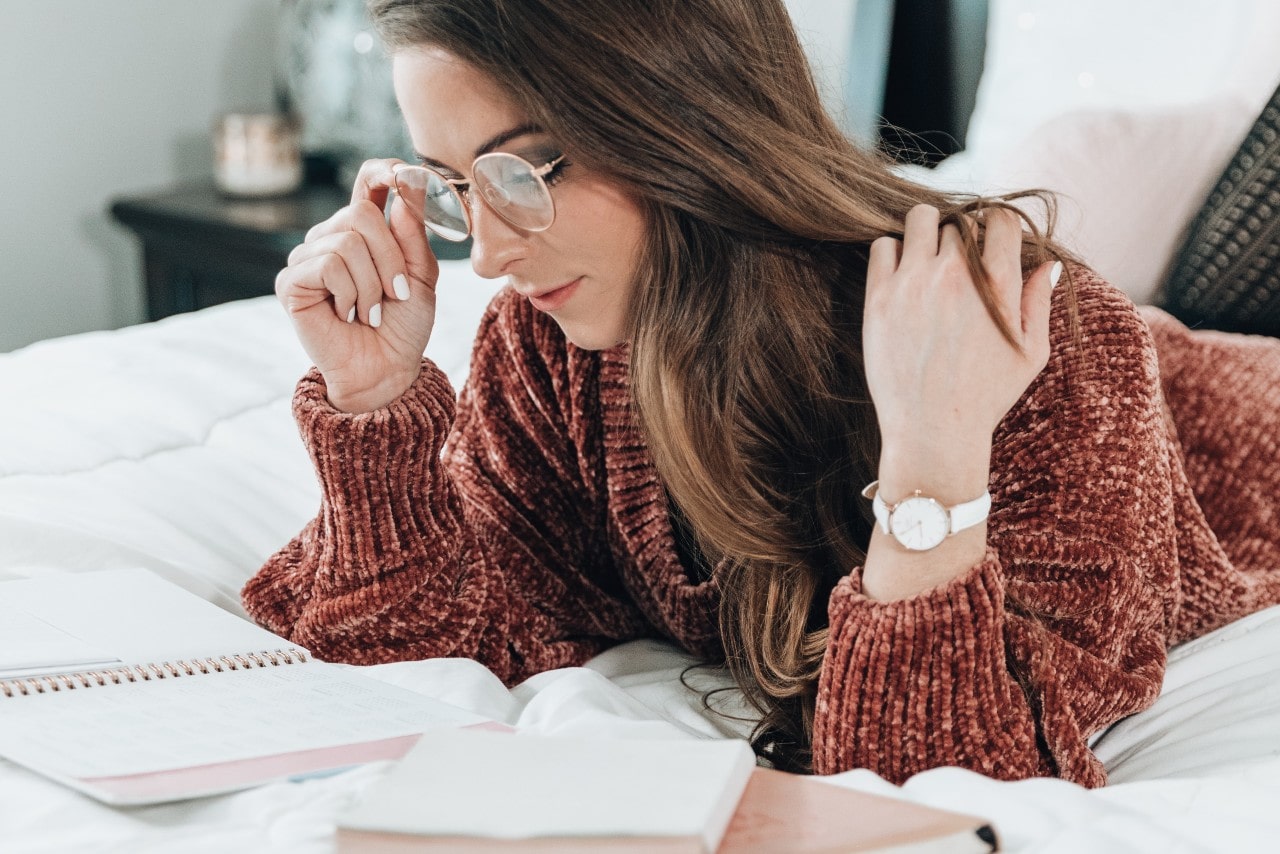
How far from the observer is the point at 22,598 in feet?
2.73

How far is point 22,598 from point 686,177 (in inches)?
20.1

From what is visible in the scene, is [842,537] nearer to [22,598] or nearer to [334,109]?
[22,598]

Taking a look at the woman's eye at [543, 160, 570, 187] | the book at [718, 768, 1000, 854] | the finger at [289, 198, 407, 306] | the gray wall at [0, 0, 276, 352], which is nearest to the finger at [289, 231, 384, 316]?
the finger at [289, 198, 407, 306]

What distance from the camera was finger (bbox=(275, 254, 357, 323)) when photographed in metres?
1.03

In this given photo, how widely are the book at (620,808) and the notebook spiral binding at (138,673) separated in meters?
0.22

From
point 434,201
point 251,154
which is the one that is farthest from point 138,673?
point 251,154

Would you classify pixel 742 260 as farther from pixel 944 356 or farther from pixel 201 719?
pixel 201 719

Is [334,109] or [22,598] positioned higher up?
[334,109]

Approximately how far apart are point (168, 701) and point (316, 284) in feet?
1.39

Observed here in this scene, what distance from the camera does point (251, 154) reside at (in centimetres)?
234

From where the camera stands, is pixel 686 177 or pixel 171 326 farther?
pixel 171 326

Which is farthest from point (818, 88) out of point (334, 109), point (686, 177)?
point (334, 109)

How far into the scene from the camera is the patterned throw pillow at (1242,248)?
4.05ft

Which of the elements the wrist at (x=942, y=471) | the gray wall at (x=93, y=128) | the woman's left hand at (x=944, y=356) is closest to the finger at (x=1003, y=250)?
the woman's left hand at (x=944, y=356)
